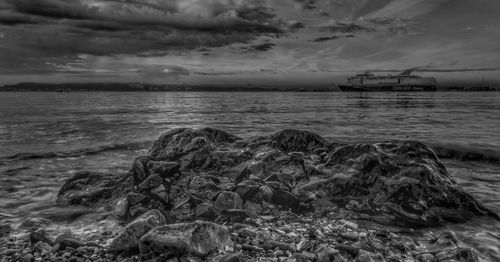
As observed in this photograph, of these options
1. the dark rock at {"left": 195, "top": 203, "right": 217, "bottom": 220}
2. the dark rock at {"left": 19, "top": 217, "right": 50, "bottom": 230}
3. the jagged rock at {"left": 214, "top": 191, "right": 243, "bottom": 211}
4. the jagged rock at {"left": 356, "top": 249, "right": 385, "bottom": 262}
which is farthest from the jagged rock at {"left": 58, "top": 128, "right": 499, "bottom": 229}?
the jagged rock at {"left": 356, "top": 249, "right": 385, "bottom": 262}

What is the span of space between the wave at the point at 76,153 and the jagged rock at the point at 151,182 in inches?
271

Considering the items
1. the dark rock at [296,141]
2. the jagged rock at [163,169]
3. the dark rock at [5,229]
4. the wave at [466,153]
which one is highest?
the dark rock at [296,141]

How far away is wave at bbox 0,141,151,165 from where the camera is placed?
37.9 feet

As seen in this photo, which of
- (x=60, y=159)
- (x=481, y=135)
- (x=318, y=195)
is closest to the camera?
(x=318, y=195)

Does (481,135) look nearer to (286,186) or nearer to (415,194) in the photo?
(415,194)

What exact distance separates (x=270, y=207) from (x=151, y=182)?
274cm

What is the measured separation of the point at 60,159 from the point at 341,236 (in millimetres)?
10683

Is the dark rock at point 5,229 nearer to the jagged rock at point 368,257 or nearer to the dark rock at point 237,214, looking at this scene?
the dark rock at point 237,214

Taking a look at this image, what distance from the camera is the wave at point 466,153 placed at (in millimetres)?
11656

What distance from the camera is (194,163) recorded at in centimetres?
Answer: 877

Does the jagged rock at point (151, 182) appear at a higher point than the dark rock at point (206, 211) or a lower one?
higher

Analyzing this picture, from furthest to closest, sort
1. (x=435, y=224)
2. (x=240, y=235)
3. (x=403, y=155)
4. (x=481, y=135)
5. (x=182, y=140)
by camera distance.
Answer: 1. (x=481, y=135)
2. (x=182, y=140)
3. (x=403, y=155)
4. (x=435, y=224)
5. (x=240, y=235)

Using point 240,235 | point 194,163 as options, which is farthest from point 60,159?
point 240,235

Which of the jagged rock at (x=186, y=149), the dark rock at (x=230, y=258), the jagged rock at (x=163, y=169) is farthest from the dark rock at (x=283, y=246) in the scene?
the jagged rock at (x=186, y=149)
